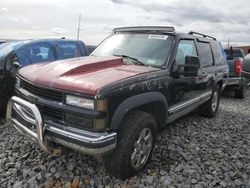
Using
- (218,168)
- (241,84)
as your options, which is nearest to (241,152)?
(218,168)

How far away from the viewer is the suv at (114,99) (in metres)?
3.07

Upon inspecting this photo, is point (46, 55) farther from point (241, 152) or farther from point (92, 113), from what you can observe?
point (241, 152)

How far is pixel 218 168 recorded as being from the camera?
4.02 meters

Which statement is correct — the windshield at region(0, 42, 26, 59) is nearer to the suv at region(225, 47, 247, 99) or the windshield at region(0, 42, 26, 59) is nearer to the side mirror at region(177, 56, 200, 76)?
the side mirror at region(177, 56, 200, 76)

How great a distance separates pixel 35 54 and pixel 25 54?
0.27 meters

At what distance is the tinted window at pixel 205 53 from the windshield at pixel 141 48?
1242 millimetres

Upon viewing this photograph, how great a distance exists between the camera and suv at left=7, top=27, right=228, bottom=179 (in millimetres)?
3068

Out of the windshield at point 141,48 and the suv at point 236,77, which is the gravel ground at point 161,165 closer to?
the windshield at point 141,48

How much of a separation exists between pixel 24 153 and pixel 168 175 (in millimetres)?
2029

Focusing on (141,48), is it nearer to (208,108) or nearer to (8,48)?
(208,108)

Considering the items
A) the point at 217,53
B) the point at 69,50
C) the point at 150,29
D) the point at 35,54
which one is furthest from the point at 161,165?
the point at 69,50

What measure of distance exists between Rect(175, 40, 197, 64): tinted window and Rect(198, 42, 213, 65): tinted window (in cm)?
28

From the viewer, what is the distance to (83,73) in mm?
3527

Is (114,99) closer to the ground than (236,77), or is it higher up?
higher up
